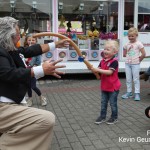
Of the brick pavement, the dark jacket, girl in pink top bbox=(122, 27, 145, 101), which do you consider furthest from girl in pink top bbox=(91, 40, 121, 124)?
girl in pink top bbox=(122, 27, 145, 101)

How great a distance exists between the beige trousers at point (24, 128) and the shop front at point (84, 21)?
20.7 feet

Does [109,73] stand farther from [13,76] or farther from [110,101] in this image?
[13,76]

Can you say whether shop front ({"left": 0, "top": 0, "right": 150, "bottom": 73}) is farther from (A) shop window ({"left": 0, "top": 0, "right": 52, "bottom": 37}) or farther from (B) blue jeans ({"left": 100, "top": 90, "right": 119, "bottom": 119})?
(B) blue jeans ({"left": 100, "top": 90, "right": 119, "bottom": 119})

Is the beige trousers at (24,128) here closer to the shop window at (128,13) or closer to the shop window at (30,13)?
the shop window at (30,13)

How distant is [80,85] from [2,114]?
5.61 m

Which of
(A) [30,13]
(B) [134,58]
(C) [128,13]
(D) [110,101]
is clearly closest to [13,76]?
(D) [110,101]

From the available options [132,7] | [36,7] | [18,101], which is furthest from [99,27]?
[18,101]

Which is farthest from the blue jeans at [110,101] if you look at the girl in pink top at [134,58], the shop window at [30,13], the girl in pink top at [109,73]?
the shop window at [30,13]

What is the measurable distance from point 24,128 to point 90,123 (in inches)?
85.2

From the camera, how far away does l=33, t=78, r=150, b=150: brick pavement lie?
4.23m

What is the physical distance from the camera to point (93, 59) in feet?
32.8

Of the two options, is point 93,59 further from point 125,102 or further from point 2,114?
point 2,114

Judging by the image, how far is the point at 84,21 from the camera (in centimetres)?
1002

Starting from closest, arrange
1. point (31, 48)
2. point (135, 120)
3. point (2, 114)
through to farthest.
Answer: point (2, 114)
point (31, 48)
point (135, 120)
